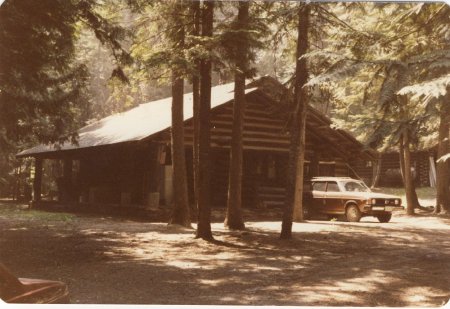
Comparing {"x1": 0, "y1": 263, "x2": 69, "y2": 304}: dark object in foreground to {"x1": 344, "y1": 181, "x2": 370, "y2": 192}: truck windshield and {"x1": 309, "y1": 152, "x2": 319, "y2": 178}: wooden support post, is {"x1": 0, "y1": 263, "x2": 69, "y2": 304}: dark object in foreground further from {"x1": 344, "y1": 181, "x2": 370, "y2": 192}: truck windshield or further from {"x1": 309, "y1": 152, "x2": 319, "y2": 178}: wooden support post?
{"x1": 309, "y1": 152, "x2": 319, "y2": 178}: wooden support post

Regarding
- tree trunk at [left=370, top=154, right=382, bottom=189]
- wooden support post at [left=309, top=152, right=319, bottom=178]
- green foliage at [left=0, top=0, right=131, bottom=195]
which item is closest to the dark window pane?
wooden support post at [left=309, top=152, right=319, bottom=178]

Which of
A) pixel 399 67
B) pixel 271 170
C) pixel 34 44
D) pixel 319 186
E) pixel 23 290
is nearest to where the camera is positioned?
pixel 23 290

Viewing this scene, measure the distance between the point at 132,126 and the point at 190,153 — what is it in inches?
127

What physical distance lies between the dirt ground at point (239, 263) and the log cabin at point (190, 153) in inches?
222

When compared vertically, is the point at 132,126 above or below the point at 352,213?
above

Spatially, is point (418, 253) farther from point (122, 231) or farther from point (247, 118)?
point (247, 118)

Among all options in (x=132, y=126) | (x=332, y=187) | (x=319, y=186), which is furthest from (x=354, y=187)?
(x=132, y=126)

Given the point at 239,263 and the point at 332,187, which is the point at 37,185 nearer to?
the point at 332,187

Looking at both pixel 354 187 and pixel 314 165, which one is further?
pixel 314 165

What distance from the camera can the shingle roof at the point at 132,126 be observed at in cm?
2011

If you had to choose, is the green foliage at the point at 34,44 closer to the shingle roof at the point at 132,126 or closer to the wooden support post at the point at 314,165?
the shingle roof at the point at 132,126

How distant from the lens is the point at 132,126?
23.2 meters

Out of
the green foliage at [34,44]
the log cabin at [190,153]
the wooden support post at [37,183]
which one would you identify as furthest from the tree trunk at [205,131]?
the wooden support post at [37,183]

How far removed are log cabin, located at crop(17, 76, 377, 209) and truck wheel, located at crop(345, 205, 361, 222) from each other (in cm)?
279
